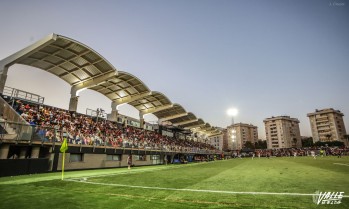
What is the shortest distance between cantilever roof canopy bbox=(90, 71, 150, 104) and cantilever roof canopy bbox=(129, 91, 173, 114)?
3.58 metres

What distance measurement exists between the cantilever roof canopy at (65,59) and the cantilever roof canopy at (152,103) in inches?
542

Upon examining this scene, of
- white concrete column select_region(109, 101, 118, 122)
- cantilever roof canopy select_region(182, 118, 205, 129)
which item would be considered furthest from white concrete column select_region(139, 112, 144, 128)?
cantilever roof canopy select_region(182, 118, 205, 129)

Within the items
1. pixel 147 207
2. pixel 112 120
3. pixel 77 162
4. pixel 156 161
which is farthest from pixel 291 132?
pixel 147 207

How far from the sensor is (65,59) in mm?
25812

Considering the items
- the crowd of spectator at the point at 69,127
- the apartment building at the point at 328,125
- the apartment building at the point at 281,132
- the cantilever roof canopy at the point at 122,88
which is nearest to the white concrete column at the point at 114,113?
the cantilever roof canopy at the point at 122,88

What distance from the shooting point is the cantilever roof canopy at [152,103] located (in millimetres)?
42000

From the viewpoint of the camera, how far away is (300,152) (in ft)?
221

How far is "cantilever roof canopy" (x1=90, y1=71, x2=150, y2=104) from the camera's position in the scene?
1300 inches

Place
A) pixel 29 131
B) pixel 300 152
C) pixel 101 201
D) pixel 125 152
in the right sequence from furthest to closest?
pixel 300 152
pixel 125 152
pixel 29 131
pixel 101 201

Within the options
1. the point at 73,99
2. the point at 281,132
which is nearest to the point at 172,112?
the point at 73,99

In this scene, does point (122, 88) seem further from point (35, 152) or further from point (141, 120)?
point (35, 152)

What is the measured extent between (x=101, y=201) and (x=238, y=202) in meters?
3.98

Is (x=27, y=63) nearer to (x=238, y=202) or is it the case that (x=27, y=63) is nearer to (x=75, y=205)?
(x=75, y=205)

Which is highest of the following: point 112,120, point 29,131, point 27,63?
point 27,63
